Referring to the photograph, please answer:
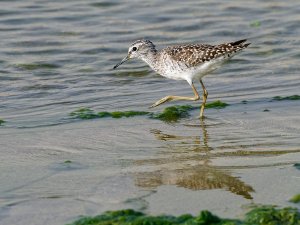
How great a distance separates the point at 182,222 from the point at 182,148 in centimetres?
199

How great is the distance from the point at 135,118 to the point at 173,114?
0.43 m

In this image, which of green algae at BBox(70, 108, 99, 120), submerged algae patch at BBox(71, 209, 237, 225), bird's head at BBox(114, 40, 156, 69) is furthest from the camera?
bird's head at BBox(114, 40, 156, 69)

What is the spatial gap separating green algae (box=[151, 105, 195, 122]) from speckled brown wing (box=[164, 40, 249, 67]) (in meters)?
0.48

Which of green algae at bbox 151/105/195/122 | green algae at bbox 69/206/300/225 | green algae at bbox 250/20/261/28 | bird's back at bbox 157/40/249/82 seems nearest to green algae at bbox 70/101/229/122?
green algae at bbox 151/105/195/122

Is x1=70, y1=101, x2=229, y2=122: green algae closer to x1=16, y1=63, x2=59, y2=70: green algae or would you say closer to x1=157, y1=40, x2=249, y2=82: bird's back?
x1=157, y1=40, x2=249, y2=82: bird's back

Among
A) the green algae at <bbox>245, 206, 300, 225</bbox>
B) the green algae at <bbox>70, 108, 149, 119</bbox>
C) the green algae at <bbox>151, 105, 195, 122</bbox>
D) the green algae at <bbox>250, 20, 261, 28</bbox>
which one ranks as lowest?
the green algae at <bbox>245, 206, 300, 225</bbox>

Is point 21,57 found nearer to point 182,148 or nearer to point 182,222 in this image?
point 182,148

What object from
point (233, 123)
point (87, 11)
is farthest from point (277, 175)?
point (87, 11)

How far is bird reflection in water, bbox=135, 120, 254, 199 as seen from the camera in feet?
19.0

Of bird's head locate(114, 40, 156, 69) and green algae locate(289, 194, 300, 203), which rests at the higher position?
bird's head locate(114, 40, 156, 69)

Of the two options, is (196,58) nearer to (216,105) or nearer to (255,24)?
(216,105)

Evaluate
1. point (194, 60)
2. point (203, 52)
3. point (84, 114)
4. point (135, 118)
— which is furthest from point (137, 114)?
point (203, 52)

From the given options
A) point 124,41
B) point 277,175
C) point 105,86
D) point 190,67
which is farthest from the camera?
point 124,41

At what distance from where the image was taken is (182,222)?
504 cm
